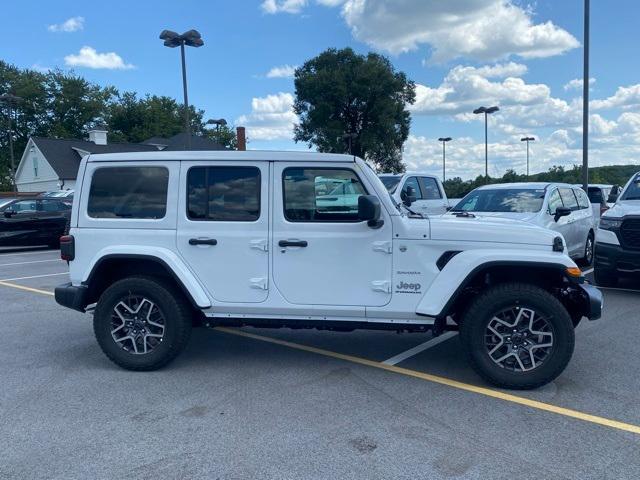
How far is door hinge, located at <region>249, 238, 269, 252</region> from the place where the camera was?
4977mm

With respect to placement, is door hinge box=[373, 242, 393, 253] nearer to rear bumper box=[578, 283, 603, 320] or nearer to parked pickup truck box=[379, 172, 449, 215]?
rear bumper box=[578, 283, 603, 320]

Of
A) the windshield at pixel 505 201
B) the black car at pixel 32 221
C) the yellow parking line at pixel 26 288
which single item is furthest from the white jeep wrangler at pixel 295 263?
the black car at pixel 32 221

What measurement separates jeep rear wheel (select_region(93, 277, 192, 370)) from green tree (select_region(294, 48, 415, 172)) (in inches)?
1754

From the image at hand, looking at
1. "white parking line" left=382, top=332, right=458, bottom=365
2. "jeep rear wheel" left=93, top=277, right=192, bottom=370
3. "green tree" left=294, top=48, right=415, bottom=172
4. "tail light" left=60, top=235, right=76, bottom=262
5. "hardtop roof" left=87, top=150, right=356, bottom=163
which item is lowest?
"white parking line" left=382, top=332, right=458, bottom=365

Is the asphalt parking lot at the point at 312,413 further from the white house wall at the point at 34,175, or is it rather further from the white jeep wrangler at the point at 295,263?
the white house wall at the point at 34,175

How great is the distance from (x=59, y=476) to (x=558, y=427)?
129 inches

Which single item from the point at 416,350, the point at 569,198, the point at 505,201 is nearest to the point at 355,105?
the point at 569,198

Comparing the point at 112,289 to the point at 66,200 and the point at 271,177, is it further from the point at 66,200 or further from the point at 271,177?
the point at 66,200

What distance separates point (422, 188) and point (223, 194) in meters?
9.05

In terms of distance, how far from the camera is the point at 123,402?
4.50m

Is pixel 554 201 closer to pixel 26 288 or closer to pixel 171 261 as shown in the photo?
pixel 171 261

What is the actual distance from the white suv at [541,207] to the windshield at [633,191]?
928 millimetres

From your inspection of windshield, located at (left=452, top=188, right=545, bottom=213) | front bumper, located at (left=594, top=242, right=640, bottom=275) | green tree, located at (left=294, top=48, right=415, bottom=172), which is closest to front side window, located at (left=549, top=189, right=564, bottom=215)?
windshield, located at (left=452, top=188, right=545, bottom=213)

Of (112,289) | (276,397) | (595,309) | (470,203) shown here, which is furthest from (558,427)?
(470,203)
